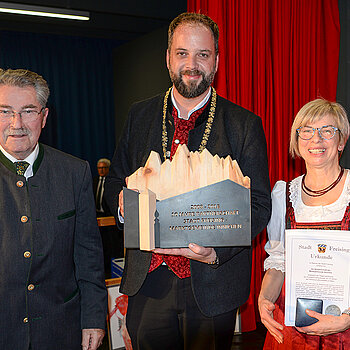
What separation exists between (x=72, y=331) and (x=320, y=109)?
123 centimetres

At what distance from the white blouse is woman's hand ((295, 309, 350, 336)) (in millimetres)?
232

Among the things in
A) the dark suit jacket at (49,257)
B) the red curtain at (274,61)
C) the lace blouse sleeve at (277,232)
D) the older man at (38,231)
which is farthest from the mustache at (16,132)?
the red curtain at (274,61)

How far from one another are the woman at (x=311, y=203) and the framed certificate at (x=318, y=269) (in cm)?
8

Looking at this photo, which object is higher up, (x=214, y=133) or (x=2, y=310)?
(x=214, y=133)

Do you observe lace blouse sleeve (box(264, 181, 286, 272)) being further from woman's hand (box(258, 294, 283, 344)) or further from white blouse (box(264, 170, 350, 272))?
woman's hand (box(258, 294, 283, 344))

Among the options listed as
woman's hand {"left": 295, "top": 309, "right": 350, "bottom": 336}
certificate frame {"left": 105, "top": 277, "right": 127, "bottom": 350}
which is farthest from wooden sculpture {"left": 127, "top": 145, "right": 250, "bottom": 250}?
certificate frame {"left": 105, "top": 277, "right": 127, "bottom": 350}

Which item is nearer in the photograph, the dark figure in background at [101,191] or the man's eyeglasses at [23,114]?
the man's eyeglasses at [23,114]

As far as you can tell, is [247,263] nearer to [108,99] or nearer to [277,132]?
[277,132]

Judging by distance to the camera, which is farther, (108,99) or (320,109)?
(108,99)

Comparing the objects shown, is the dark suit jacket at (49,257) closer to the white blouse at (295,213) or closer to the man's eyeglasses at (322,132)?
the white blouse at (295,213)

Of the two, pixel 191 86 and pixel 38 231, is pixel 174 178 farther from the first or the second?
pixel 38 231

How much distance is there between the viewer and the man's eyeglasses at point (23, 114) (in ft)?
4.74

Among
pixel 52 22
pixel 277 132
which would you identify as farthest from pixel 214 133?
pixel 52 22

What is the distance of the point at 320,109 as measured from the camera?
5.42ft
